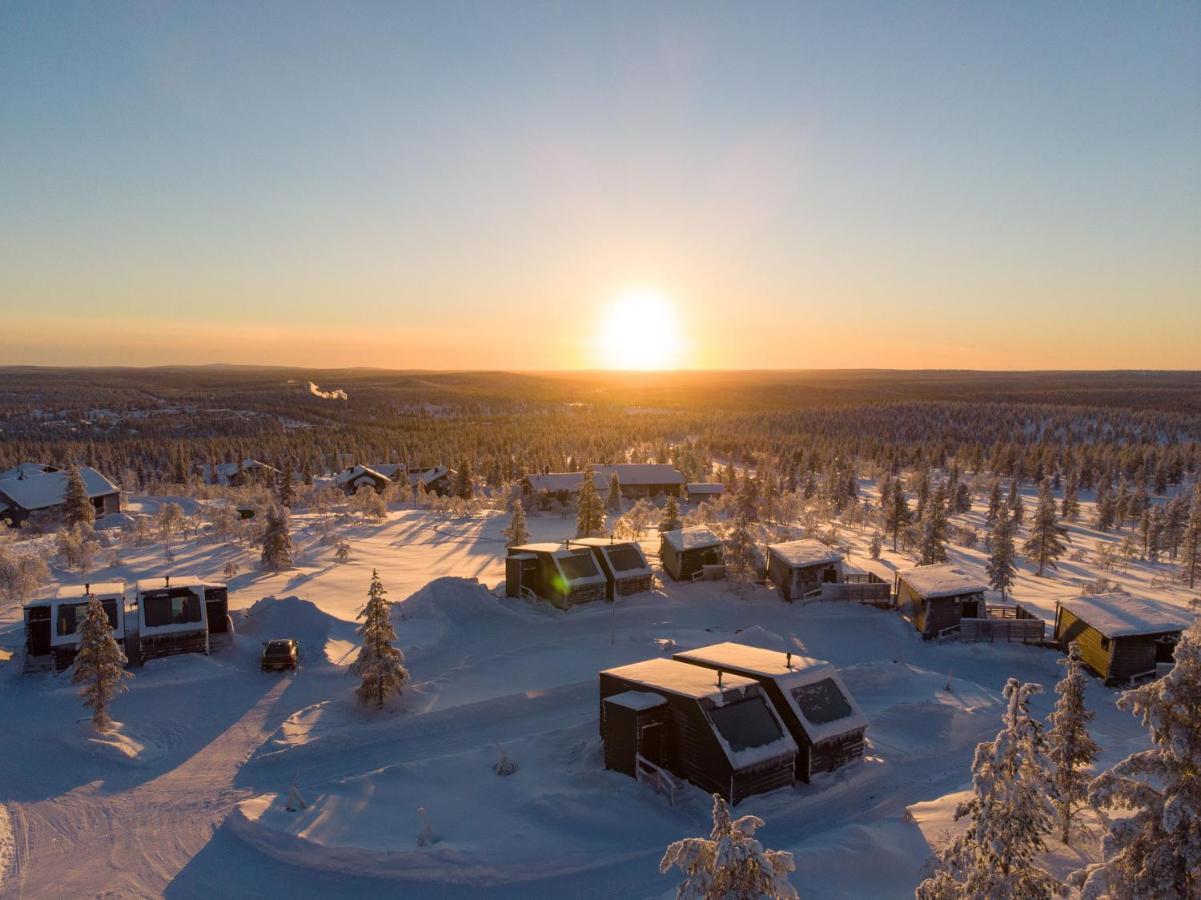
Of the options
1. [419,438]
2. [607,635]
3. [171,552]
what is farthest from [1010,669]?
[419,438]

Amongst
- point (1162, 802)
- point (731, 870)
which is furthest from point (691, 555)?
point (731, 870)

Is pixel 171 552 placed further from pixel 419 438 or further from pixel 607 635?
pixel 419 438

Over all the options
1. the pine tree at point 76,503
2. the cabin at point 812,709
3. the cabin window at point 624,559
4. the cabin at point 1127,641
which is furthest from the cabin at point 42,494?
the cabin at point 1127,641

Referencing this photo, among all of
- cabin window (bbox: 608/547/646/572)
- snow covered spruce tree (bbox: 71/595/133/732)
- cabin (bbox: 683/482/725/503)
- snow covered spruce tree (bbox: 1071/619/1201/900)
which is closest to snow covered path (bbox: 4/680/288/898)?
snow covered spruce tree (bbox: 71/595/133/732)

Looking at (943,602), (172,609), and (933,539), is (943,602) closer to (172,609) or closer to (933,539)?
(933,539)

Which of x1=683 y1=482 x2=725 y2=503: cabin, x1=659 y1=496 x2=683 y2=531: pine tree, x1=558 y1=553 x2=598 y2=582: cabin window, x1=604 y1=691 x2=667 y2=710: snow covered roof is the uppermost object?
x1=604 y1=691 x2=667 y2=710: snow covered roof

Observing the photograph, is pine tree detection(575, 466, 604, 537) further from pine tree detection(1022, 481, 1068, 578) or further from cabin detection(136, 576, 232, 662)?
pine tree detection(1022, 481, 1068, 578)
